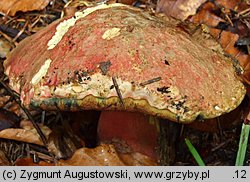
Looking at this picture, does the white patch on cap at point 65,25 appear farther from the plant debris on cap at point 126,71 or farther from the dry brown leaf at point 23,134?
the dry brown leaf at point 23,134

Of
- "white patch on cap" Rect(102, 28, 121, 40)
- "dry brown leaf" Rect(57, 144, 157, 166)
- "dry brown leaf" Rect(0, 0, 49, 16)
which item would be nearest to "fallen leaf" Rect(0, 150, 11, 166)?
"dry brown leaf" Rect(57, 144, 157, 166)

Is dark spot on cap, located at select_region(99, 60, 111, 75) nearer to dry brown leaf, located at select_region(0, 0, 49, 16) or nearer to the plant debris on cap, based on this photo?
the plant debris on cap

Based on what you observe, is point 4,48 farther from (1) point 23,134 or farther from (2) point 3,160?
(2) point 3,160

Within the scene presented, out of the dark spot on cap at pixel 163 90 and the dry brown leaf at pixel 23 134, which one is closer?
the dark spot on cap at pixel 163 90

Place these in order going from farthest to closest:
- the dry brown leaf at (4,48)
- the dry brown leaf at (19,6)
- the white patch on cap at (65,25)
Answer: the dry brown leaf at (19,6) < the dry brown leaf at (4,48) < the white patch on cap at (65,25)

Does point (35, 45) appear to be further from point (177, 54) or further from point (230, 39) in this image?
point (230, 39)

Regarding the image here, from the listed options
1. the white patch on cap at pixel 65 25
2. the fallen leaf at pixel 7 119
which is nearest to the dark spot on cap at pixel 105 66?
the white patch on cap at pixel 65 25
